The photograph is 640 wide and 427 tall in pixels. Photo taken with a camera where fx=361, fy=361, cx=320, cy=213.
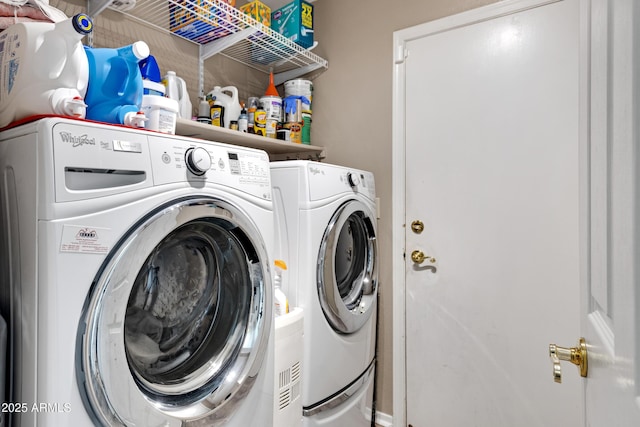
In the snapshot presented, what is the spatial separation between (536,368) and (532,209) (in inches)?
27.5

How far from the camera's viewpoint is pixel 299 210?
4.88ft

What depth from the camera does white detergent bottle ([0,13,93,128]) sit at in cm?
82

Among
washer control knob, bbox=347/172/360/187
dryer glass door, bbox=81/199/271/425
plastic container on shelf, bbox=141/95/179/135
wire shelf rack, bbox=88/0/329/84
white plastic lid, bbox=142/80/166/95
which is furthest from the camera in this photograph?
washer control knob, bbox=347/172/360/187

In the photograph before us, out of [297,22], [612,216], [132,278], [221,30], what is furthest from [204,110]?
[612,216]

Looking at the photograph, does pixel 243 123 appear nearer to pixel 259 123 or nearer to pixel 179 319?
pixel 259 123

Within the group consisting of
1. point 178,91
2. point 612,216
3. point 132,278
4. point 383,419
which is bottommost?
point 383,419

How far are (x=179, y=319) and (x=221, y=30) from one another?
1.43 meters

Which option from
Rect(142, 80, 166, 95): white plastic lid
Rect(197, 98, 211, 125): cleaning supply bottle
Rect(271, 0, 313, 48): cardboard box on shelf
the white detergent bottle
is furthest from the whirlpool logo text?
Rect(271, 0, 313, 48): cardboard box on shelf

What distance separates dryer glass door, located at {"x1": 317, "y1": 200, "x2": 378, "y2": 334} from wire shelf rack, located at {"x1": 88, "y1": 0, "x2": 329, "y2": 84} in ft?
3.23

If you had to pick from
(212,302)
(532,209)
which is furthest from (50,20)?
(532,209)

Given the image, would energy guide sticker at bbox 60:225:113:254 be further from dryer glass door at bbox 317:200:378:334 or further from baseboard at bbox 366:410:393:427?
baseboard at bbox 366:410:393:427

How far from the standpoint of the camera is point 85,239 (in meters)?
0.73

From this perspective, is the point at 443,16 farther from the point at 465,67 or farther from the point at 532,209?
the point at 532,209

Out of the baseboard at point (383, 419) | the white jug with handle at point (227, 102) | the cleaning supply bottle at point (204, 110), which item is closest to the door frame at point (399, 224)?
the baseboard at point (383, 419)
